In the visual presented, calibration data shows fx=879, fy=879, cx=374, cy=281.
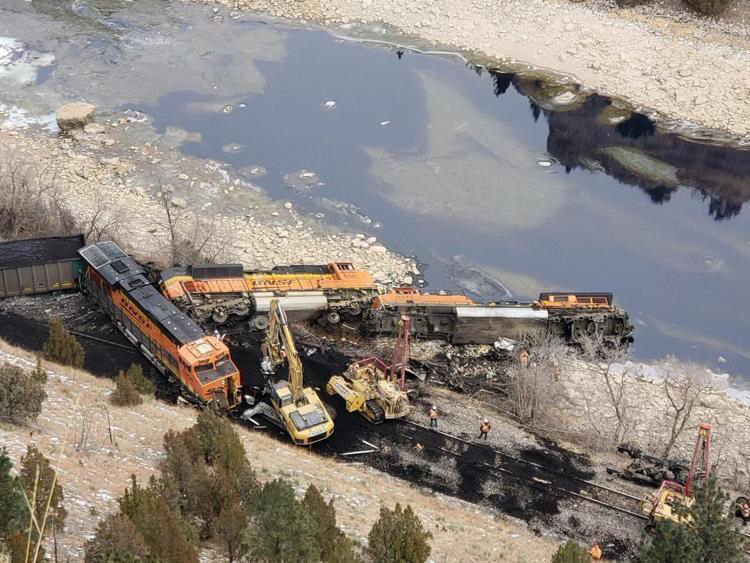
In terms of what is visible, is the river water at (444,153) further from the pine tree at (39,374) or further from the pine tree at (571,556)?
the pine tree at (39,374)

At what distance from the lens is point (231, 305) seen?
46250 mm

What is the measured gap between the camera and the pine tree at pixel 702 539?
2559 cm

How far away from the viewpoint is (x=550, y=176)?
68562 mm

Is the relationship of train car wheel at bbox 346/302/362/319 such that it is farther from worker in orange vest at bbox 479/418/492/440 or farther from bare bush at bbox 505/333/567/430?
worker in orange vest at bbox 479/418/492/440

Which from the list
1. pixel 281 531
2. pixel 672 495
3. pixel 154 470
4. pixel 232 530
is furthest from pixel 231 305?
pixel 281 531

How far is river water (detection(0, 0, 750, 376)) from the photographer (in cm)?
5900

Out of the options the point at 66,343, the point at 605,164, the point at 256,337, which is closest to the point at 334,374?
the point at 256,337

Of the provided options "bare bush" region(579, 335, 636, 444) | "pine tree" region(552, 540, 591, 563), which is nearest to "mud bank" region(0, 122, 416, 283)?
"bare bush" region(579, 335, 636, 444)

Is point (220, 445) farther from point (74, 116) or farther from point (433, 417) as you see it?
point (74, 116)

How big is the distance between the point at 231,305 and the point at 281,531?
23629mm

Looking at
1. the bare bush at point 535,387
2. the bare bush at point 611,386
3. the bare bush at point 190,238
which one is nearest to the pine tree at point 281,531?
the bare bush at point 535,387

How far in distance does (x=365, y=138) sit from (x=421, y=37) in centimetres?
2070

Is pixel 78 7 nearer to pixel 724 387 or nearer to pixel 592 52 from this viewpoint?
pixel 592 52

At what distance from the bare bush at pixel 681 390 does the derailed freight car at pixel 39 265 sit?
101ft
